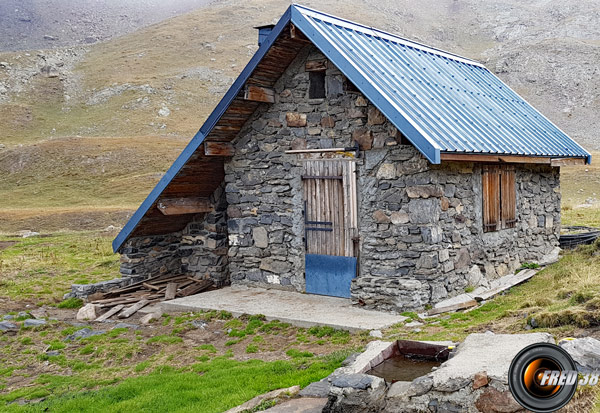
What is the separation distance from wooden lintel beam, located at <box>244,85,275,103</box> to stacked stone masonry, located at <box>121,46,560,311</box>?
8.2 inches

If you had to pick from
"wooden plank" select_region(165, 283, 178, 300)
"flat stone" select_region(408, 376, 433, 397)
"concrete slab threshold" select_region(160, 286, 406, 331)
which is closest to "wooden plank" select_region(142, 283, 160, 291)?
"wooden plank" select_region(165, 283, 178, 300)

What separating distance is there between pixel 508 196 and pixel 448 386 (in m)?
8.18

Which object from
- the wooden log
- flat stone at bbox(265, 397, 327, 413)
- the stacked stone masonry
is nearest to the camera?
flat stone at bbox(265, 397, 327, 413)

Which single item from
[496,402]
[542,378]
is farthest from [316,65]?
[542,378]

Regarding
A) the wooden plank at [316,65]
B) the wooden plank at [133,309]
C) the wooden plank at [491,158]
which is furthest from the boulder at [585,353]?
the wooden plank at [133,309]

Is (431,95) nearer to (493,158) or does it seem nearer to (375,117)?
(375,117)

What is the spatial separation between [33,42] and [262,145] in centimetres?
12748

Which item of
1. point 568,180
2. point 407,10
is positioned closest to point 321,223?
point 568,180

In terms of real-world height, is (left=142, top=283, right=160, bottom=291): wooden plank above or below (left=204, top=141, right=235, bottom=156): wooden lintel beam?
below

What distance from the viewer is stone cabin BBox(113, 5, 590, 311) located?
1052cm

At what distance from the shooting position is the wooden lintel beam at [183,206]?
12859 mm

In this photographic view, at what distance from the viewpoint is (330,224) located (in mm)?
11797

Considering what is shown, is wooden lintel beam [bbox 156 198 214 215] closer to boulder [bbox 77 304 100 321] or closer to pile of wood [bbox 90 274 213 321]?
pile of wood [bbox 90 274 213 321]

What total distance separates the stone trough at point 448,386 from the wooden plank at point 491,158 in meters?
4.03
